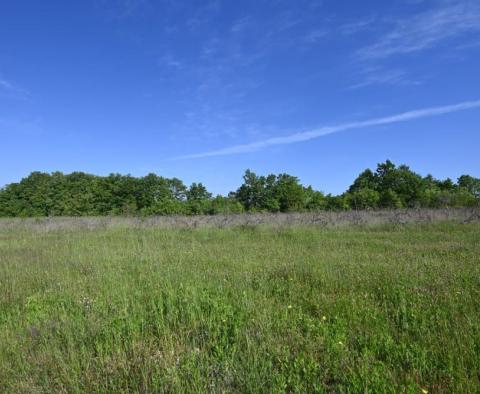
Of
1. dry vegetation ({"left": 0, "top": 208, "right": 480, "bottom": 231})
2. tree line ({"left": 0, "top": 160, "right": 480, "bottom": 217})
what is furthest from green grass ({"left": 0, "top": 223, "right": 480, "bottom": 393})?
tree line ({"left": 0, "top": 160, "right": 480, "bottom": 217})

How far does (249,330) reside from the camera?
10.5 ft

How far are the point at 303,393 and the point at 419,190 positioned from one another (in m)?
44.3

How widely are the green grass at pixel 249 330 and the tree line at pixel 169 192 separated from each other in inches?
1313

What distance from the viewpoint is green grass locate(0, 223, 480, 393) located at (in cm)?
254

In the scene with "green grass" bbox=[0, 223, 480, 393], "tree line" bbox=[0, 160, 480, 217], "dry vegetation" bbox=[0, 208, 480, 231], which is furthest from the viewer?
"tree line" bbox=[0, 160, 480, 217]

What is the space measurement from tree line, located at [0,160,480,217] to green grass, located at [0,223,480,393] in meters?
33.4

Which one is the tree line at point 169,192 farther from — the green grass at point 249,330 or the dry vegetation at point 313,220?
the green grass at point 249,330

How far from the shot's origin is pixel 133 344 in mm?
3025

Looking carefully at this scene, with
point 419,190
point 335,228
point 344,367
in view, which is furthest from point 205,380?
point 419,190

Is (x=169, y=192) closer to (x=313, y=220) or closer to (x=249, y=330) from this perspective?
(x=313, y=220)

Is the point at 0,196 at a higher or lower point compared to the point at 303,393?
higher

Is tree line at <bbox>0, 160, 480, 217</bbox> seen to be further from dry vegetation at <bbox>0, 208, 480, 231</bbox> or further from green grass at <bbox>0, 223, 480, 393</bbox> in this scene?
green grass at <bbox>0, 223, 480, 393</bbox>

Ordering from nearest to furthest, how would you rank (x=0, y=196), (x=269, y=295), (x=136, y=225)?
(x=269, y=295)
(x=136, y=225)
(x=0, y=196)

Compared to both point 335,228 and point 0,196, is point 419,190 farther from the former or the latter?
point 0,196
